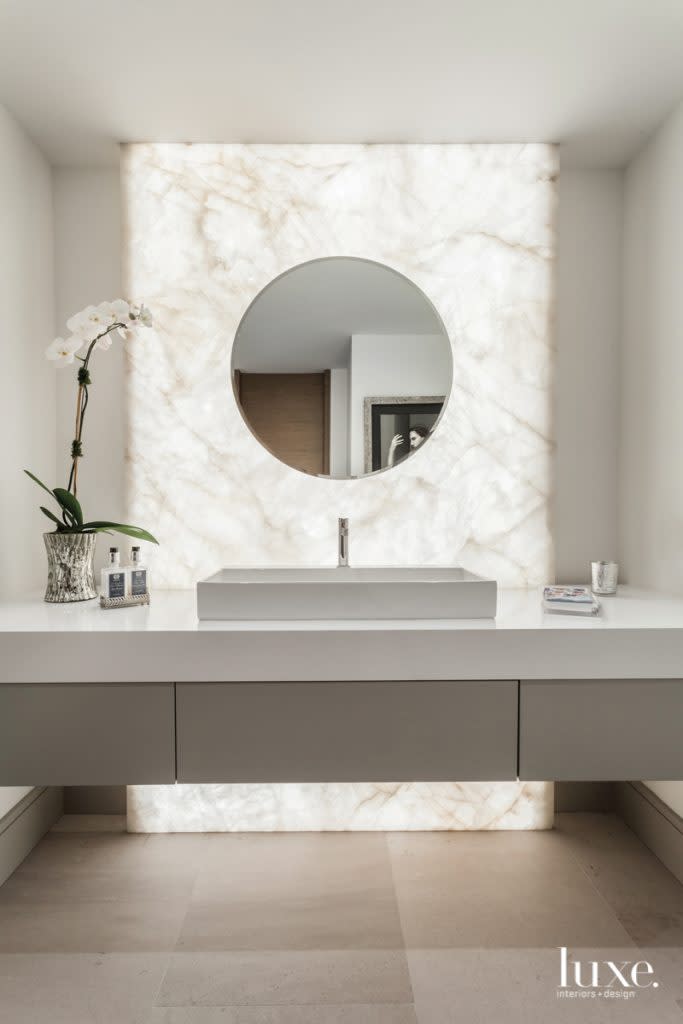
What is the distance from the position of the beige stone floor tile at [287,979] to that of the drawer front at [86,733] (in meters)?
0.53

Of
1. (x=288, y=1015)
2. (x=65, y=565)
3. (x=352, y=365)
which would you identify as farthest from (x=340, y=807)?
(x=352, y=365)

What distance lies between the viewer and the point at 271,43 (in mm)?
1801

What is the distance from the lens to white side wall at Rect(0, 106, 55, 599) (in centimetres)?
214

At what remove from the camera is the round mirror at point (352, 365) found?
7.55 feet

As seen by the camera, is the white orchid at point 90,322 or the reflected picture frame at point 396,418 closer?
the white orchid at point 90,322

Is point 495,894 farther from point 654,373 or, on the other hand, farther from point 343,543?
point 654,373

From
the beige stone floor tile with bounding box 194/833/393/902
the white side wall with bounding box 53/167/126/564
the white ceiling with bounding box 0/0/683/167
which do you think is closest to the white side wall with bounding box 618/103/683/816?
the white ceiling with bounding box 0/0/683/167

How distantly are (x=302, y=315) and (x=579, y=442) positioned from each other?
43.5 inches

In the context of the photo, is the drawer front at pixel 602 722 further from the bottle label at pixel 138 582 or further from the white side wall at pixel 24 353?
the white side wall at pixel 24 353

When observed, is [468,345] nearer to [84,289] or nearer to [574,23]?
[574,23]

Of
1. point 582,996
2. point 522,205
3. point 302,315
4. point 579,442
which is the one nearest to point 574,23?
point 522,205

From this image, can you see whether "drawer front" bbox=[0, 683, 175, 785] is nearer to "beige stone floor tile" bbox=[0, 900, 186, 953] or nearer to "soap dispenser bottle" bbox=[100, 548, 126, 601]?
"soap dispenser bottle" bbox=[100, 548, 126, 601]

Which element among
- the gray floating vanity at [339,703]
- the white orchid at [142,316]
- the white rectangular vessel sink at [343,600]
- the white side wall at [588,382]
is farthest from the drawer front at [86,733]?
the white side wall at [588,382]

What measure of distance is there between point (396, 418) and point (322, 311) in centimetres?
45
